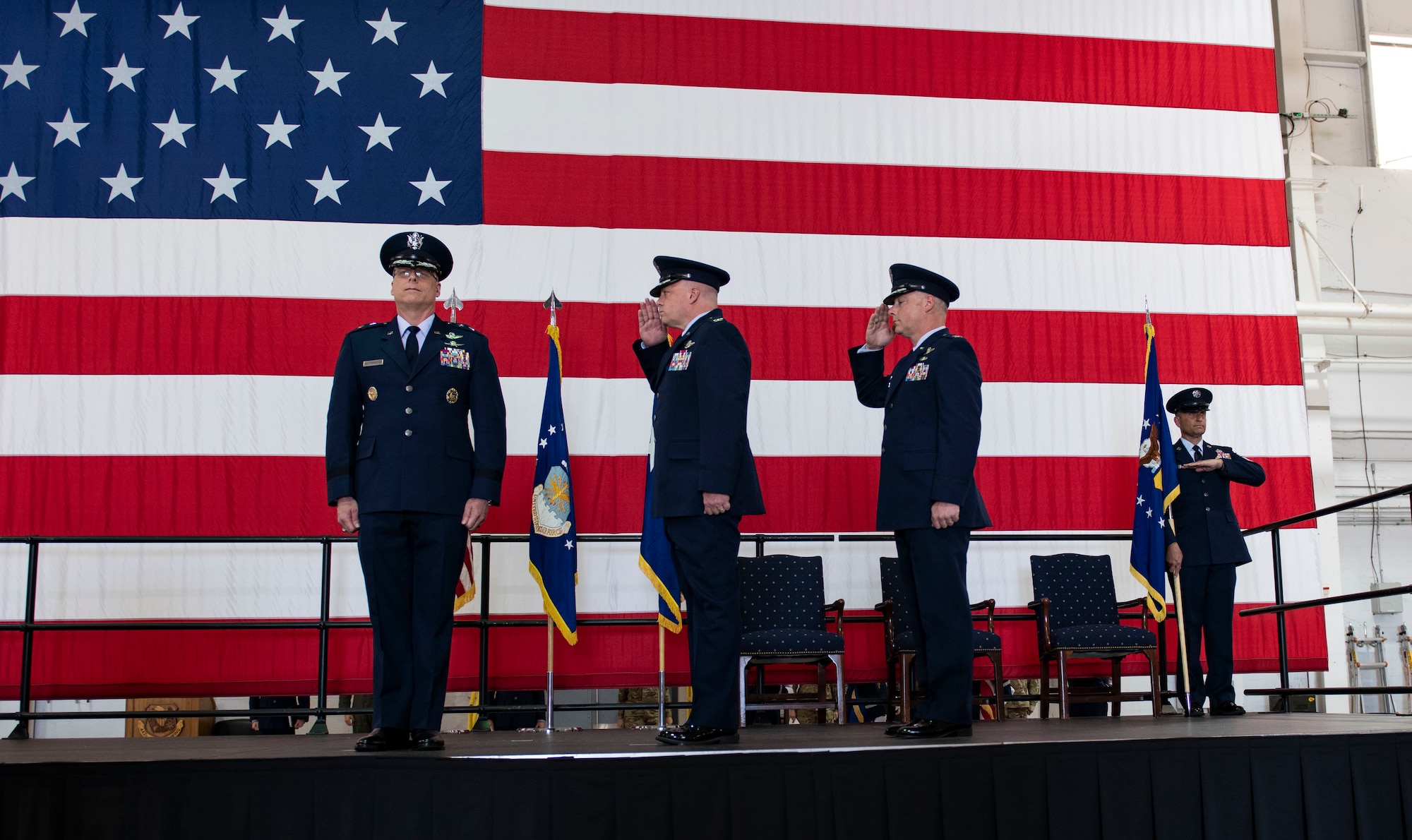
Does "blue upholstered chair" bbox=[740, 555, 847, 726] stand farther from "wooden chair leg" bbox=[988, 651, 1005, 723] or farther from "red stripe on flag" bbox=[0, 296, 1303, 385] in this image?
"red stripe on flag" bbox=[0, 296, 1303, 385]

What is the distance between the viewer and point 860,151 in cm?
560

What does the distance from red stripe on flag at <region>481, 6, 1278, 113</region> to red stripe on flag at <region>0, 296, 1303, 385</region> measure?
3.86 ft

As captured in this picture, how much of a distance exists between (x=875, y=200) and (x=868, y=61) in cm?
75

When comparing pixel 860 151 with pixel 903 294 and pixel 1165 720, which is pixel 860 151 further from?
pixel 1165 720

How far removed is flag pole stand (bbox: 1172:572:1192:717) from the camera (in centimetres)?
487

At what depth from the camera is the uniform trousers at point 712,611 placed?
3.14 metres

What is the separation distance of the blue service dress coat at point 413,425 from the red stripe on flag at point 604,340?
1899 mm

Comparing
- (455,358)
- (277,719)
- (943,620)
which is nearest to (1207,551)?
(943,620)

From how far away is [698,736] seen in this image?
310cm

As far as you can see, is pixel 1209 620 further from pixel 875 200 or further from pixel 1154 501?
pixel 875 200

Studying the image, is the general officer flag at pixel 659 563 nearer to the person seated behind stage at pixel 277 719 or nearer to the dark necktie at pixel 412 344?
the dark necktie at pixel 412 344

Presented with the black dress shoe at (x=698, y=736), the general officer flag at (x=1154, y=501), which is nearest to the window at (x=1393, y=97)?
the general officer flag at (x=1154, y=501)

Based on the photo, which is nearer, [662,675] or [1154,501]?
[662,675]

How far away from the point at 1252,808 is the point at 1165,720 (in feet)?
5.62
